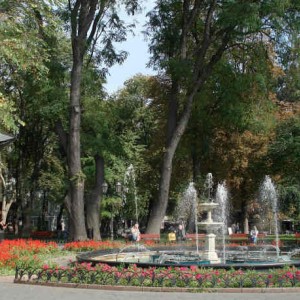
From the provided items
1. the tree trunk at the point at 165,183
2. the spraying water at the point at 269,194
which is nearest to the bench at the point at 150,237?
the tree trunk at the point at 165,183

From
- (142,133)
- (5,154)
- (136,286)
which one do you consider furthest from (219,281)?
(142,133)

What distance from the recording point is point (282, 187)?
131ft

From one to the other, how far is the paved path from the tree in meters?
17.3

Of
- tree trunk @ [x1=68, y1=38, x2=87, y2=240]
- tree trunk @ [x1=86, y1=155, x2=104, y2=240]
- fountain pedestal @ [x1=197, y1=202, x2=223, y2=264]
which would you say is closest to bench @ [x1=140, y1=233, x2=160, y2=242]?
tree trunk @ [x1=68, y1=38, x2=87, y2=240]

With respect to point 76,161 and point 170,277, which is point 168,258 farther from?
point 76,161

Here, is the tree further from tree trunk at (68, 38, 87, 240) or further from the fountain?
the fountain

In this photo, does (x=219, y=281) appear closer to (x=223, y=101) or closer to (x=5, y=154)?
(x=223, y=101)

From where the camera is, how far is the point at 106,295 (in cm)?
1138

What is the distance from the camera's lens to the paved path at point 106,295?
36.0 feet

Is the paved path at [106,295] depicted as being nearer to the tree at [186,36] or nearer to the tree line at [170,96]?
the tree line at [170,96]

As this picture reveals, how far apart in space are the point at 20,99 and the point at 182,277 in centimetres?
2807

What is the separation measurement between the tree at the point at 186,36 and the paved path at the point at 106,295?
56.9ft

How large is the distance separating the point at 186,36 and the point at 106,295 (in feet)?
74.2

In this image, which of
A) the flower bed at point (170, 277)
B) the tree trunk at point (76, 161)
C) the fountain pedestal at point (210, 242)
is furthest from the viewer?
the tree trunk at point (76, 161)
